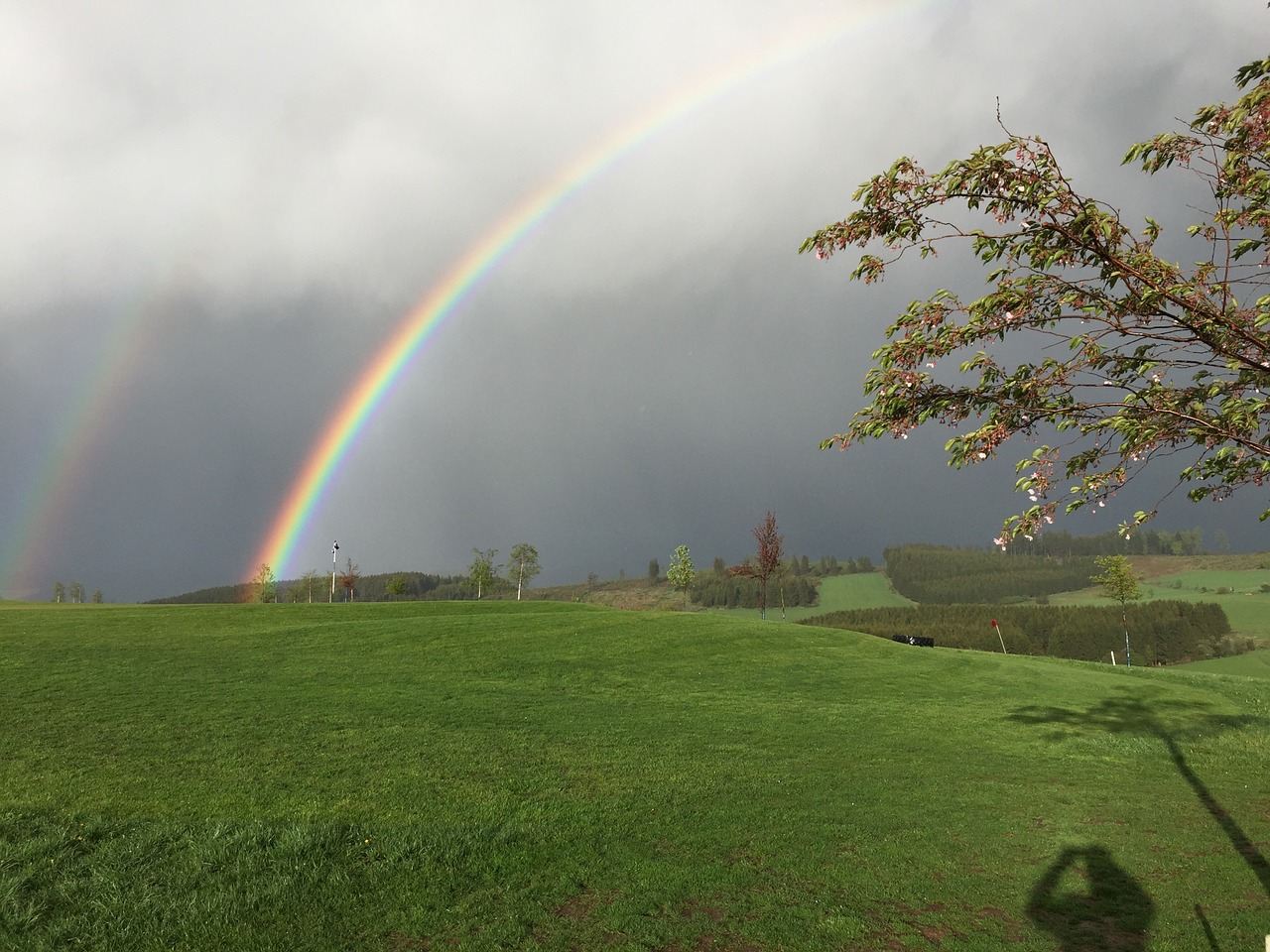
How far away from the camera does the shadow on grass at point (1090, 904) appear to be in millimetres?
7359

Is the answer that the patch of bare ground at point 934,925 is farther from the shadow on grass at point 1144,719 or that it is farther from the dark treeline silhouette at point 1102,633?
the dark treeline silhouette at point 1102,633

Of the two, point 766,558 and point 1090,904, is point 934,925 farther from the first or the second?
point 766,558

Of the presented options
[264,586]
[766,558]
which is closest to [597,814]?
[766,558]

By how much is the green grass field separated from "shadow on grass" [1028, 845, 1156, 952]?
0.13 ft

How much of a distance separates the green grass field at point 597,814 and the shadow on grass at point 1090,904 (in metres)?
0.04

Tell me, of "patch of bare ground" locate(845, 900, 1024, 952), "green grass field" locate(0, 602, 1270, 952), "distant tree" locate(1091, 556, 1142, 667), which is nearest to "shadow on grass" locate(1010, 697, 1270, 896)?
"green grass field" locate(0, 602, 1270, 952)

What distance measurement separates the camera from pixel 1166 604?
15075 centimetres

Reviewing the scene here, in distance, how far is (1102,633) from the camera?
133m

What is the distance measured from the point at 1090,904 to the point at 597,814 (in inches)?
248

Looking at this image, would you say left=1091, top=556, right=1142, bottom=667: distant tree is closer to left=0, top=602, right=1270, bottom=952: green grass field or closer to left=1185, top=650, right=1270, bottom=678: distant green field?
left=0, top=602, right=1270, bottom=952: green grass field

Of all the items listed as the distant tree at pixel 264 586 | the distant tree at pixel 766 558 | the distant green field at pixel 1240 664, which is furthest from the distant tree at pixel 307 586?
the distant green field at pixel 1240 664

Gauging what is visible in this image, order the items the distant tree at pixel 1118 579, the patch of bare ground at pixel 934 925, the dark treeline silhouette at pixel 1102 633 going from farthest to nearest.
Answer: the dark treeline silhouette at pixel 1102 633 < the distant tree at pixel 1118 579 < the patch of bare ground at pixel 934 925

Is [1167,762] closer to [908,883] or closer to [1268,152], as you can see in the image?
[908,883]

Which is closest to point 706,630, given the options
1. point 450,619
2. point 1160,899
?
point 450,619
